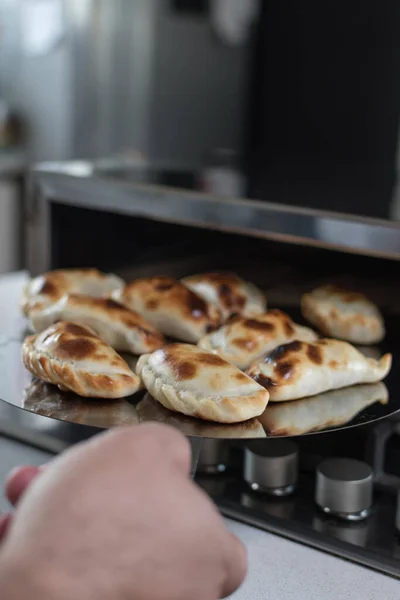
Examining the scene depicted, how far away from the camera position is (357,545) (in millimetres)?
773

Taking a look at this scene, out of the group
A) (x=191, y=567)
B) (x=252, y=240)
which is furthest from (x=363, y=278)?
(x=191, y=567)

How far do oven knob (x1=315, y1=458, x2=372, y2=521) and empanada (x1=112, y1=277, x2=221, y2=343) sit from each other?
213 millimetres

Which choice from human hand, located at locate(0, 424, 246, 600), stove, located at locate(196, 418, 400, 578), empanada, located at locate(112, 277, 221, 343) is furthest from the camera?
empanada, located at locate(112, 277, 221, 343)

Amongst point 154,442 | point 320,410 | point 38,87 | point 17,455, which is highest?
point 38,87

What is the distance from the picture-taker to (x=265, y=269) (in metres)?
1.13

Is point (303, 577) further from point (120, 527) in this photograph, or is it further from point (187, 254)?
point (187, 254)

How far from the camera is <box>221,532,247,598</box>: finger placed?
0.45 meters

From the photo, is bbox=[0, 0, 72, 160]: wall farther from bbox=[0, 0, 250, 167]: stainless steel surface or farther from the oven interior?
the oven interior

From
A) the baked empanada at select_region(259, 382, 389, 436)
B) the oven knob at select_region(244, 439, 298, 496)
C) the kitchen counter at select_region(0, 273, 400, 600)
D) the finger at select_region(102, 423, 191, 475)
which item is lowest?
the kitchen counter at select_region(0, 273, 400, 600)

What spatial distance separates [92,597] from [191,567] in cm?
6

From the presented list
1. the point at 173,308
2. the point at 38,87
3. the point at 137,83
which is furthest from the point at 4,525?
the point at 38,87

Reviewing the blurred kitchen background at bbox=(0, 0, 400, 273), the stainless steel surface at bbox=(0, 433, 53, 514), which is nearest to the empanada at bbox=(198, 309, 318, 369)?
the stainless steel surface at bbox=(0, 433, 53, 514)

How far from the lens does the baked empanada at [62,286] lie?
0.97m

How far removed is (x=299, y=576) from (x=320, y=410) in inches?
6.0
